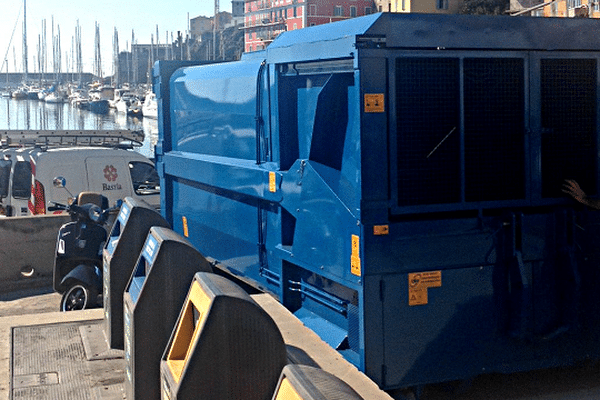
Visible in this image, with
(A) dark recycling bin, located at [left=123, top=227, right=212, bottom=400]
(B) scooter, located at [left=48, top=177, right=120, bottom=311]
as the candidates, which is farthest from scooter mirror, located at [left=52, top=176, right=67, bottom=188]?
(A) dark recycling bin, located at [left=123, top=227, right=212, bottom=400]

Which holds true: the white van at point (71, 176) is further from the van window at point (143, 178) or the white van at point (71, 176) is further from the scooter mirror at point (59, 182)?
the scooter mirror at point (59, 182)

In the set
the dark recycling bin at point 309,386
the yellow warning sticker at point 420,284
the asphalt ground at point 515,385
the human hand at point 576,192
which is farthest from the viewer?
the asphalt ground at point 515,385

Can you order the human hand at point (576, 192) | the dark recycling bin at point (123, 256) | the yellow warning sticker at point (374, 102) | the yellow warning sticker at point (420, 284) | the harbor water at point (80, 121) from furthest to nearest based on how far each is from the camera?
the harbor water at point (80, 121) → the dark recycling bin at point (123, 256) → the human hand at point (576, 192) → the yellow warning sticker at point (420, 284) → the yellow warning sticker at point (374, 102)

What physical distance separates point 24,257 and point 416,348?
6.84 metres

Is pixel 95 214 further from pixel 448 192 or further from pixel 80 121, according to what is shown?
pixel 80 121

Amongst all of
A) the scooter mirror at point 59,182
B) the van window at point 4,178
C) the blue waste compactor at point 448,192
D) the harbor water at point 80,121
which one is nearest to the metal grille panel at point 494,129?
the blue waste compactor at point 448,192

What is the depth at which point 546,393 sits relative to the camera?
652 cm

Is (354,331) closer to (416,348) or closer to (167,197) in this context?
(416,348)

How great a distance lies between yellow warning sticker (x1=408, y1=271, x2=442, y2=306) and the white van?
864cm

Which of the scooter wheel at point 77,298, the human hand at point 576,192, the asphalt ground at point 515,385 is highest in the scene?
the human hand at point 576,192

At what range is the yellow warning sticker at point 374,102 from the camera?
18.7ft

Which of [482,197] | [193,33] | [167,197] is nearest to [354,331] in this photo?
[482,197]

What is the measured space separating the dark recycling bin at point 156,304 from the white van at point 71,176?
8678 millimetres

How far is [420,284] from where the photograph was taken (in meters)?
5.86
